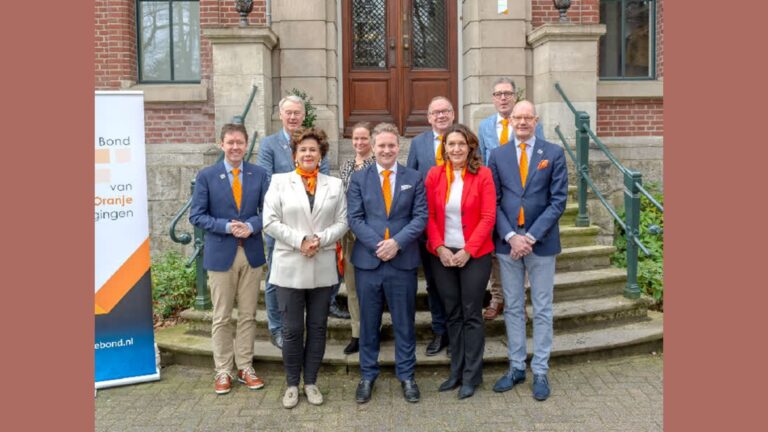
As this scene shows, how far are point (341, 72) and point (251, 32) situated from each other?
6.04 feet

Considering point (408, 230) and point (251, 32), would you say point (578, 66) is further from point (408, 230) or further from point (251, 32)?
point (408, 230)

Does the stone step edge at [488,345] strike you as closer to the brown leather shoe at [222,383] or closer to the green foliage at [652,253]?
the brown leather shoe at [222,383]

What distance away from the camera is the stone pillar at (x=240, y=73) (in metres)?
7.56

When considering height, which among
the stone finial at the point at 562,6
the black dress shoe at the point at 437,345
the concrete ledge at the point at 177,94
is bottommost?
the black dress shoe at the point at 437,345

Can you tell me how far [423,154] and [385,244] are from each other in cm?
107

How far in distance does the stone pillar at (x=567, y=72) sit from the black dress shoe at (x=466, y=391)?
429 cm

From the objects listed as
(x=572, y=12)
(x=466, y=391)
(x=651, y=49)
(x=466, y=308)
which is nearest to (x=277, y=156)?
(x=466, y=308)

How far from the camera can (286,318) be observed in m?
4.61

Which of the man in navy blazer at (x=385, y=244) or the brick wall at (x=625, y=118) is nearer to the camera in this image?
the man in navy blazer at (x=385, y=244)

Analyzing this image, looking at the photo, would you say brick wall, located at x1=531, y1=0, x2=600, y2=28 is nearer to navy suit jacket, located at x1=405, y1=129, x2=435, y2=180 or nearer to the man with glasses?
the man with glasses

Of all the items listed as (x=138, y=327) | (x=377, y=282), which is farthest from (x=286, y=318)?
(x=138, y=327)

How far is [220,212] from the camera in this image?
486cm

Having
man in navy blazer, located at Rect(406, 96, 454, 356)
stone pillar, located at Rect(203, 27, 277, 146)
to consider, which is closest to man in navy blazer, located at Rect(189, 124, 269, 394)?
man in navy blazer, located at Rect(406, 96, 454, 356)

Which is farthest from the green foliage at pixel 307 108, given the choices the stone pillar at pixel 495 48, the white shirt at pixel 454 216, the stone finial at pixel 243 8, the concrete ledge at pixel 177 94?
the white shirt at pixel 454 216
